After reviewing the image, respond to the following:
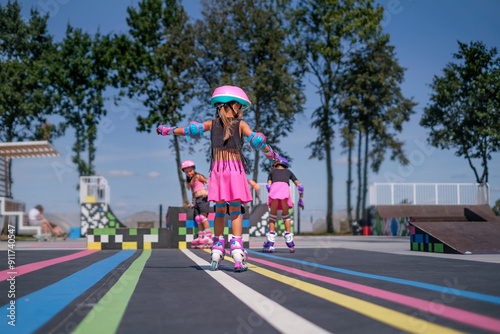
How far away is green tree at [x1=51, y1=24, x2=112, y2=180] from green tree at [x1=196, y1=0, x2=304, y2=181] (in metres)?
6.11

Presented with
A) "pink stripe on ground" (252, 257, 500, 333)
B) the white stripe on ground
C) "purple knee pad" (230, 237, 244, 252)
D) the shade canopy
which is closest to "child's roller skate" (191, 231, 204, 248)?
"purple knee pad" (230, 237, 244, 252)

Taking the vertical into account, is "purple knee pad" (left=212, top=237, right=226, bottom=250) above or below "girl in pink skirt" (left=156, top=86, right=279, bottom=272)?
below

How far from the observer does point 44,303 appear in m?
2.92

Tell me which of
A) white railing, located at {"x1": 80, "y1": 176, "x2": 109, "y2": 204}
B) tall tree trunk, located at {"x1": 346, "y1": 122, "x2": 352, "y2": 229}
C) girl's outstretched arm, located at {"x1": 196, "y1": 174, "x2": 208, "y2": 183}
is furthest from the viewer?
tall tree trunk, located at {"x1": 346, "y1": 122, "x2": 352, "y2": 229}

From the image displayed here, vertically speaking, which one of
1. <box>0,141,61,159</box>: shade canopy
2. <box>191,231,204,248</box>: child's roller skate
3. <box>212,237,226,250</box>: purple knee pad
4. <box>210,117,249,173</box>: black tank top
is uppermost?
<box>0,141,61,159</box>: shade canopy

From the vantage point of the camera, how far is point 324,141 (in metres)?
32.3

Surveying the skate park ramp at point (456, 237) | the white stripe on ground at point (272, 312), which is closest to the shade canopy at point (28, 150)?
the skate park ramp at point (456, 237)

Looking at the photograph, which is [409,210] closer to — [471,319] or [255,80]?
[255,80]

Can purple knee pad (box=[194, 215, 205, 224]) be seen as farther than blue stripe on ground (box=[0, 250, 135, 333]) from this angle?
Yes

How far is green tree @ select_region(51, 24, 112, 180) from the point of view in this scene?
29.9m

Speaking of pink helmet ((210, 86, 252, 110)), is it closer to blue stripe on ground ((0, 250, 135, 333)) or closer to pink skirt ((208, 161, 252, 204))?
pink skirt ((208, 161, 252, 204))

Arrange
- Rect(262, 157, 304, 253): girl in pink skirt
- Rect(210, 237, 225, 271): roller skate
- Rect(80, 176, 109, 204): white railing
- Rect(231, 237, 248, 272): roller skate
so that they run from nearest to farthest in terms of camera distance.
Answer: Rect(231, 237, 248, 272): roller skate
Rect(210, 237, 225, 271): roller skate
Rect(262, 157, 304, 253): girl in pink skirt
Rect(80, 176, 109, 204): white railing

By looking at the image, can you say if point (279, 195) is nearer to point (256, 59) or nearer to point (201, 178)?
point (201, 178)

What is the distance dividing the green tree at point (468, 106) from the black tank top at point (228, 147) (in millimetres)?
27591
